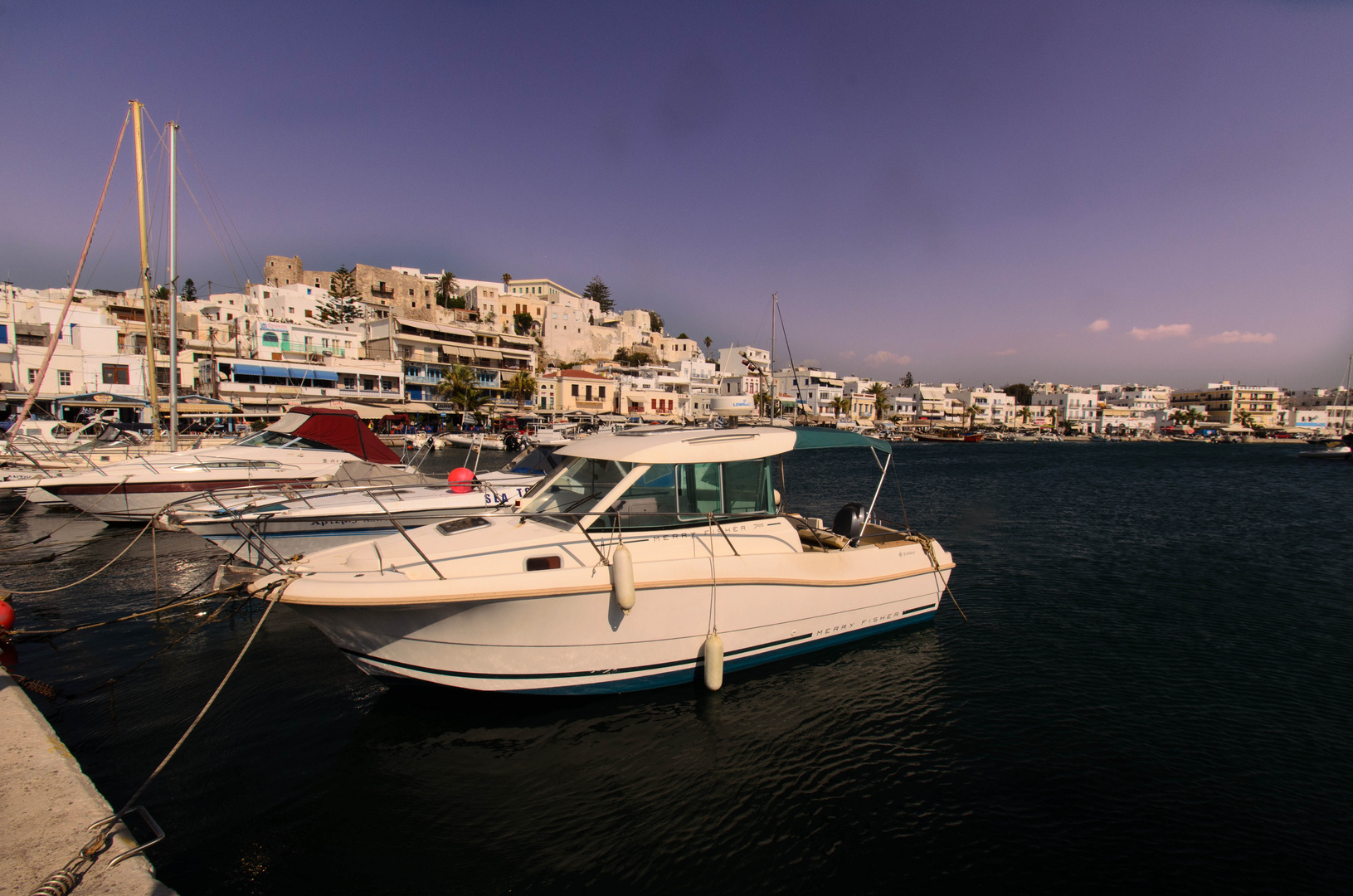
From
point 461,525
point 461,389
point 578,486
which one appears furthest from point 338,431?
point 461,389

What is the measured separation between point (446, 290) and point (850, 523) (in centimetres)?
9560

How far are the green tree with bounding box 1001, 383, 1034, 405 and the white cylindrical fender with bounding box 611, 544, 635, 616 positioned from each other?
492ft

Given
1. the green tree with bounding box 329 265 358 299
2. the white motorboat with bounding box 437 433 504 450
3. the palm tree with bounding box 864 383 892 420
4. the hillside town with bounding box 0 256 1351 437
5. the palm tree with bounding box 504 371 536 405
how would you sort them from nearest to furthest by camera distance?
the hillside town with bounding box 0 256 1351 437 → the white motorboat with bounding box 437 433 504 450 → the palm tree with bounding box 504 371 536 405 → the green tree with bounding box 329 265 358 299 → the palm tree with bounding box 864 383 892 420

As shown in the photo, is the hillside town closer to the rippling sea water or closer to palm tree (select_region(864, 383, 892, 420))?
palm tree (select_region(864, 383, 892, 420))

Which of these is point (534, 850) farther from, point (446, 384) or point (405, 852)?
point (446, 384)

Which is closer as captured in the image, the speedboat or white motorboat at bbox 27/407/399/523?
white motorboat at bbox 27/407/399/523

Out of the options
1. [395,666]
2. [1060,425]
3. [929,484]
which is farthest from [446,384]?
[1060,425]

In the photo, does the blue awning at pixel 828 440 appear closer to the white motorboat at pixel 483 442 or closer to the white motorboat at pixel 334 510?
the white motorboat at pixel 334 510

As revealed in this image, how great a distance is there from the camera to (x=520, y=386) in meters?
59.8

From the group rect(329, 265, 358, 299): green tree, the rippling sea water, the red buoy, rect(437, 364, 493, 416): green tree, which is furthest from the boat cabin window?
rect(329, 265, 358, 299): green tree

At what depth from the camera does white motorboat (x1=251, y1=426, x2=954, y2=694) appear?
543 centimetres

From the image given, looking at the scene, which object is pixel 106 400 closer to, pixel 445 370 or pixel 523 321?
pixel 445 370

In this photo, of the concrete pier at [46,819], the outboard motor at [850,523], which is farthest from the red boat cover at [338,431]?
the outboard motor at [850,523]

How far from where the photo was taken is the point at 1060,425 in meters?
118
